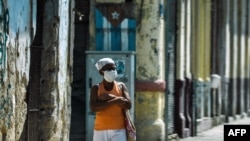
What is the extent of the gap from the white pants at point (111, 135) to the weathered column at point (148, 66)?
6.98m

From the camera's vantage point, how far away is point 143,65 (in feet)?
51.5

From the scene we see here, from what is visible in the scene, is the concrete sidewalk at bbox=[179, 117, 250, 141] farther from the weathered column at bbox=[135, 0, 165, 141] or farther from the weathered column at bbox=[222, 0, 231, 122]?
the weathered column at bbox=[222, 0, 231, 122]

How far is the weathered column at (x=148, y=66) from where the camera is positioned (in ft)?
51.3

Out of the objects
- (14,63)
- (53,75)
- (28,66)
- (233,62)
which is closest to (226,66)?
(233,62)

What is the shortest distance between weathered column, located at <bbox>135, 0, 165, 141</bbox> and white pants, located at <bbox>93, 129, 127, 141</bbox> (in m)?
6.98

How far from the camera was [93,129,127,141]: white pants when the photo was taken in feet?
28.0

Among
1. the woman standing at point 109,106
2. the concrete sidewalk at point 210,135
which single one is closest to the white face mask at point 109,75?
the woman standing at point 109,106

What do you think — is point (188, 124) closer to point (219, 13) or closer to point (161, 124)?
point (161, 124)

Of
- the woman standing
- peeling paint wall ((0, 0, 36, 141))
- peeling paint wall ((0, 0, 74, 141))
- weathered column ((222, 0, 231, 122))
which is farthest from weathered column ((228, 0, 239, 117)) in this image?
the woman standing

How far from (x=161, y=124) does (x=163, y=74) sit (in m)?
1.19

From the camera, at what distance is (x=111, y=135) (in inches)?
337

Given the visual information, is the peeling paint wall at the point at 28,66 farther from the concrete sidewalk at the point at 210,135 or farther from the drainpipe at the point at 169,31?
the concrete sidewalk at the point at 210,135

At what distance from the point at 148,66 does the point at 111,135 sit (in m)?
7.21

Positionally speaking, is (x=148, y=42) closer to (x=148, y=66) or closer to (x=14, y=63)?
(x=148, y=66)
